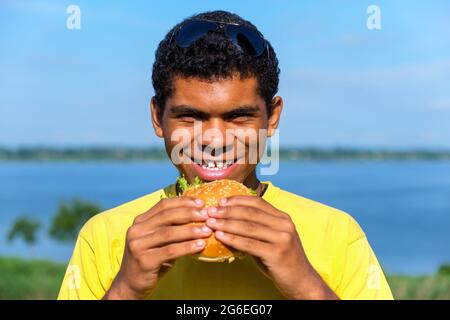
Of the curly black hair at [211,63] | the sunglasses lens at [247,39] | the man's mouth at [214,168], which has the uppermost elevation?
the sunglasses lens at [247,39]

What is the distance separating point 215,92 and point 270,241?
0.95 meters

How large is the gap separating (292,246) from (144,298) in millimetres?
879

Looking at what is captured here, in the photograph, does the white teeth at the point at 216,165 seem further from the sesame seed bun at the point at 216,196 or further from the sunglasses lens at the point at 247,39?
the sunglasses lens at the point at 247,39

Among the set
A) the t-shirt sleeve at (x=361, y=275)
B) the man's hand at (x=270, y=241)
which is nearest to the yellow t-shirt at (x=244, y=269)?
the t-shirt sleeve at (x=361, y=275)

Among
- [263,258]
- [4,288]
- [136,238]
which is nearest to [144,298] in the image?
[136,238]

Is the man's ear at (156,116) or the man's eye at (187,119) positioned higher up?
the man's ear at (156,116)

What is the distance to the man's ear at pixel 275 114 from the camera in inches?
154

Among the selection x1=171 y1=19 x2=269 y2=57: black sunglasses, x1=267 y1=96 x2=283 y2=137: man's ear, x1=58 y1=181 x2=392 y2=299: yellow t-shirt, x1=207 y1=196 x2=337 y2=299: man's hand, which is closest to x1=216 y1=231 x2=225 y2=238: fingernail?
x1=207 y1=196 x2=337 y2=299: man's hand

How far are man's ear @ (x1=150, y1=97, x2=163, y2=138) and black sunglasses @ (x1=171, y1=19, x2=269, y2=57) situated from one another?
0.44 metres

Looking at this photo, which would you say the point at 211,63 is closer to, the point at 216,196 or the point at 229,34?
the point at 229,34

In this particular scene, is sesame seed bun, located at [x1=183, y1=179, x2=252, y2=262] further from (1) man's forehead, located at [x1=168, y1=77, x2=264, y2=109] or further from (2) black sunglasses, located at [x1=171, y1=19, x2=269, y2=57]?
(2) black sunglasses, located at [x1=171, y1=19, x2=269, y2=57]

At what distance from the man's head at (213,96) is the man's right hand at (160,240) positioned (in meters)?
0.47

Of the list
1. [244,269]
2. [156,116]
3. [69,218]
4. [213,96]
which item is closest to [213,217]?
[244,269]

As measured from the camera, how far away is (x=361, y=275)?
3.46 metres
